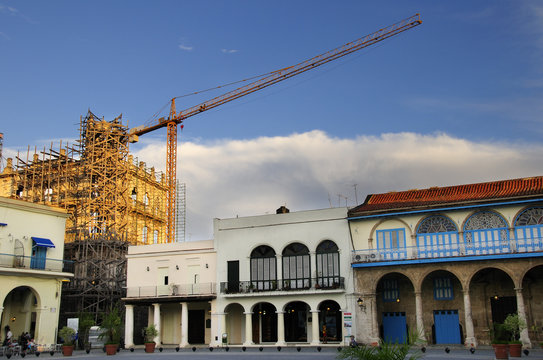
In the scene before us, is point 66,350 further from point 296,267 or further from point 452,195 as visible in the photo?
point 452,195

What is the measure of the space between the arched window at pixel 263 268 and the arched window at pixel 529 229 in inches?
632

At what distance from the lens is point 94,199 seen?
192 feet

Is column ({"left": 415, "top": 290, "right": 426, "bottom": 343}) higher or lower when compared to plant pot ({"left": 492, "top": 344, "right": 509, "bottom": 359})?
higher

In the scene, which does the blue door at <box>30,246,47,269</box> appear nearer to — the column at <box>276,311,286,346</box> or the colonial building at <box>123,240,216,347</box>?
the colonial building at <box>123,240,216,347</box>

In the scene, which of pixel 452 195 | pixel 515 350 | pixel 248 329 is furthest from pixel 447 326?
pixel 248 329

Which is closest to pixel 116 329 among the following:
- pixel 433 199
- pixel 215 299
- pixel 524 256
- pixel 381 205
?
pixel 215 299

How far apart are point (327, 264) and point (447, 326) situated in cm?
853

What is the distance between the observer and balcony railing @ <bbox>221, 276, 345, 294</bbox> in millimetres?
38688

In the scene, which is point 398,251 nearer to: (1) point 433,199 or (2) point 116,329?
(1) point 433,199

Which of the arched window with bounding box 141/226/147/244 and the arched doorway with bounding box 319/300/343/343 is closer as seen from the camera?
the arched doorway with bounding box 319/300/343/343

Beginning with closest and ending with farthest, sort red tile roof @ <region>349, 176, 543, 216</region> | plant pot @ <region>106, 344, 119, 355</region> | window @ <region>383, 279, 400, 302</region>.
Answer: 1. plant pot @ <region>106, 344, 119, 355</region>
2. red tile roof @ <region>349, 176, 543, 216</region>
3. window @ <region>383, 279, 400, 302</region>

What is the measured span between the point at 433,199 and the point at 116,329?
861 inches

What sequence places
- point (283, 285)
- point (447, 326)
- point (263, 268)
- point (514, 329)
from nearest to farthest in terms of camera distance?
point (514, 329) < point (447, 326) < point (283, 285) < point (263, 268)

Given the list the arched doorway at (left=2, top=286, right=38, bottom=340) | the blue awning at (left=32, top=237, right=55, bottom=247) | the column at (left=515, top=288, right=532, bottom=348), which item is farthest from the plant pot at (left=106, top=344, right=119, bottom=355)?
the column at (left=515, top=288, right=532, bottom=348)
